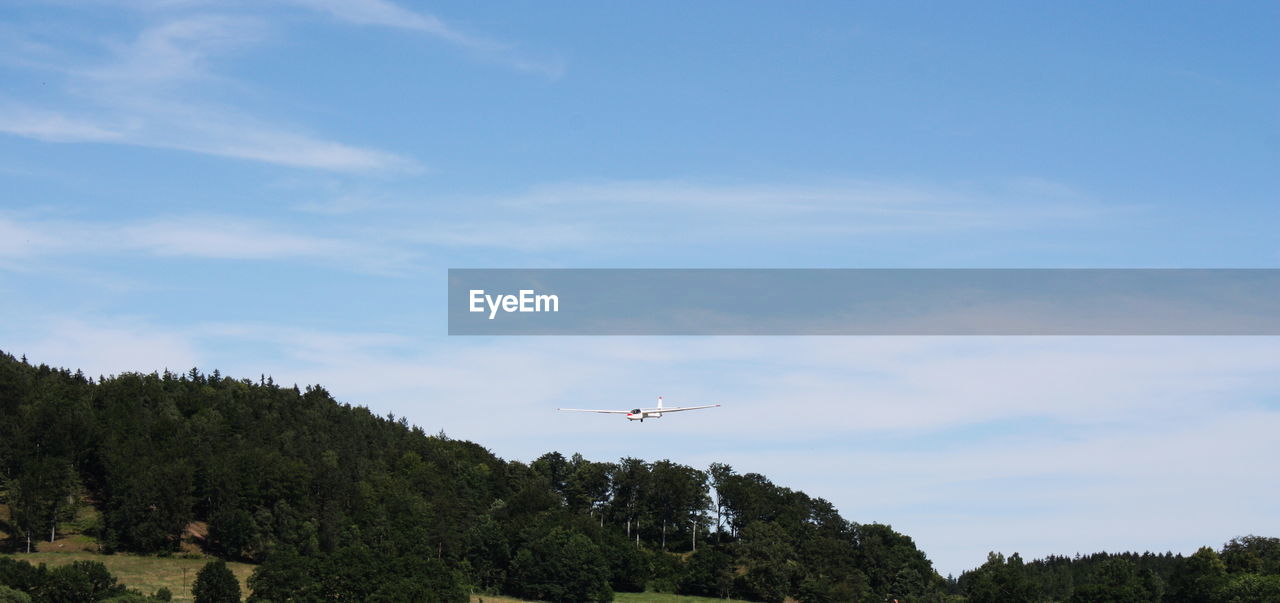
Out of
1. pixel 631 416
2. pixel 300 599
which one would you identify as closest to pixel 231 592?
pixel 300 599

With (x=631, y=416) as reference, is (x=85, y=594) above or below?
below

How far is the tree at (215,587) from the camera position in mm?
192625

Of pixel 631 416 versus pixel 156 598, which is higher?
pixel 631 416

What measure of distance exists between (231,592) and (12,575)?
94.5 feet

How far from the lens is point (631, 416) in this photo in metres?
191

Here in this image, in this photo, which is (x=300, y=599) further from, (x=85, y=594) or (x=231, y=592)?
(x=85, y=594)

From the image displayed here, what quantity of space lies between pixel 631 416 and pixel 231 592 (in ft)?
197

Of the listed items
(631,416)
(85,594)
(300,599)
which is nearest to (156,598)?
(85,594)

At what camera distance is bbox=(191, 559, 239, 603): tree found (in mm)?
192625

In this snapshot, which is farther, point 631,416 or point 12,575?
point 631,416

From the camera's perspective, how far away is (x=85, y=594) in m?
179

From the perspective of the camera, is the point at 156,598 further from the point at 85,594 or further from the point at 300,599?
the point at 300,599

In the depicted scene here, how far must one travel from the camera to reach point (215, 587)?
635ft

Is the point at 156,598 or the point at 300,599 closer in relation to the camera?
the point at 156,598
